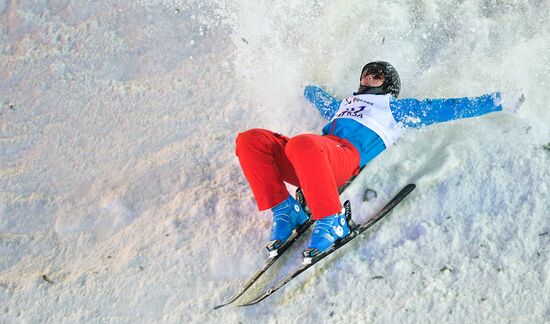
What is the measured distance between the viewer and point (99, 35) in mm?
3115

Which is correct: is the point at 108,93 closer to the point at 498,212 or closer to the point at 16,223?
the point at 16,223

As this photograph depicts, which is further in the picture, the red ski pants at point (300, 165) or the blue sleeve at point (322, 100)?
the blue sleeve at point (322, 100)

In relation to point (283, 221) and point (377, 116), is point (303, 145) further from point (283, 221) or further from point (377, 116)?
point (377, 116)

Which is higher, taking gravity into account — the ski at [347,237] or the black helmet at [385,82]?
the black helmet at [385,82]

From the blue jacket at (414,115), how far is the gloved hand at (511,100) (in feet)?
0.05

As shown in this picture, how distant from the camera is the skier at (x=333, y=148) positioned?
1981mm

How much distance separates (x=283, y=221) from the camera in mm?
2178

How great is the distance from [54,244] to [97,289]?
389mm

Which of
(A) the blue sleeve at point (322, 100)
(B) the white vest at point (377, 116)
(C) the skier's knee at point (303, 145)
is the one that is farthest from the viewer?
(A) the blue sleeve at point (322, 100)

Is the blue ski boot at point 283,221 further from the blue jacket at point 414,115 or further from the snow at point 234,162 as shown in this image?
the blue jacket at point 414,115

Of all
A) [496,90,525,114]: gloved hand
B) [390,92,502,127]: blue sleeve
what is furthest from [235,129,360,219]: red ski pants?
[496,90,525,114]: gloved hand

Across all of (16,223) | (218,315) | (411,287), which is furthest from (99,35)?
(411,287)

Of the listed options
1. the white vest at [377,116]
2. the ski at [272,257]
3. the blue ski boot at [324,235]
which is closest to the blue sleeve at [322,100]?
the white vest at [377,116]

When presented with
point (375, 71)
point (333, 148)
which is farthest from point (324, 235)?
point (375, 71)
